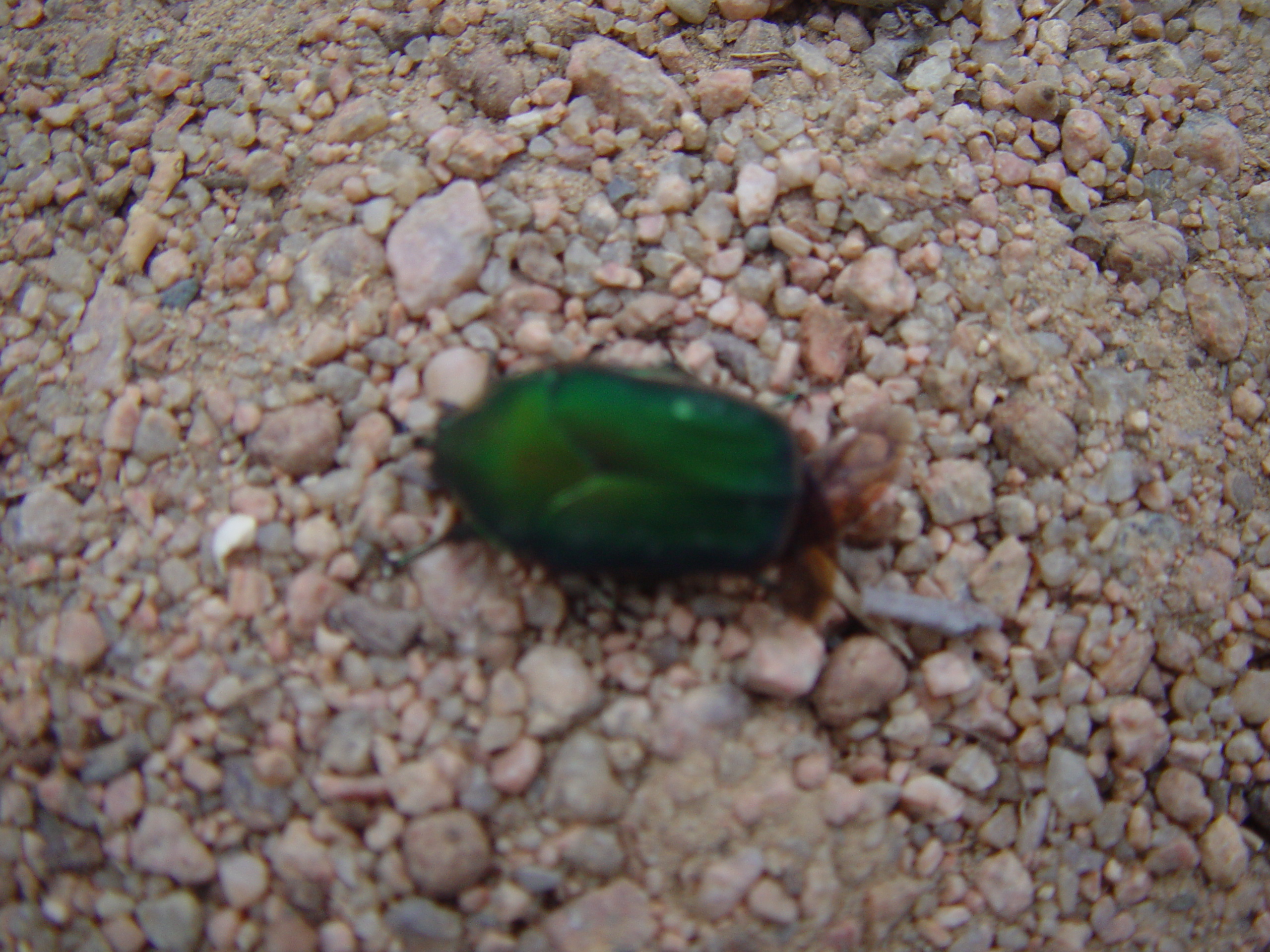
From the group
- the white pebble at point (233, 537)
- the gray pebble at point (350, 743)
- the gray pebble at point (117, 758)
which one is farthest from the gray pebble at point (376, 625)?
the gray pebble at point (117, 758)

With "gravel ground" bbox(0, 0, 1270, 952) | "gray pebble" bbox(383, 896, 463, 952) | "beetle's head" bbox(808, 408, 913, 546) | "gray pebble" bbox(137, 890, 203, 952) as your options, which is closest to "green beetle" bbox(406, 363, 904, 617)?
"beetle's head" bbox(808, 408, 913, 546)

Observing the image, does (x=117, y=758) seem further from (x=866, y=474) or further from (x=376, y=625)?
(x=866, y=474)

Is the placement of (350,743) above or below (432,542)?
below

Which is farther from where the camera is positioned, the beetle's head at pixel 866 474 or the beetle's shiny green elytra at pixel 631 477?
the beetle's head at pixel 866 474

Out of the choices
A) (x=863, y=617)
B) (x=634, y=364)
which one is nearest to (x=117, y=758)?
(x=634, y=364)

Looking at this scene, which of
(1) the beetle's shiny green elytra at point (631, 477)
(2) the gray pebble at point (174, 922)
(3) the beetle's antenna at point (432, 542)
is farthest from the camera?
(3) the beetle's antenna at point (432, 542)

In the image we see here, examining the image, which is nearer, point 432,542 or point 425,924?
point 425,924

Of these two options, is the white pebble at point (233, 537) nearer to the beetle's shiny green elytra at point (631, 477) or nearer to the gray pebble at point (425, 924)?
the beetle's shiny green elytra at point (631, 477)
